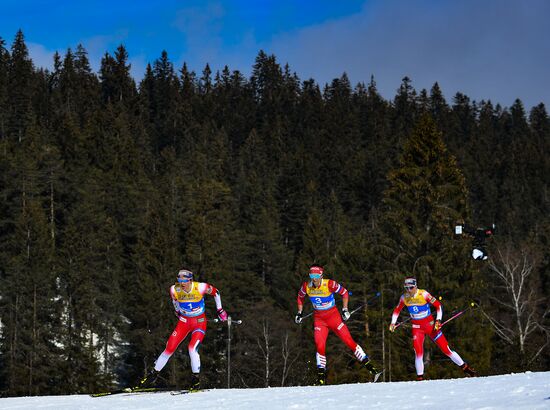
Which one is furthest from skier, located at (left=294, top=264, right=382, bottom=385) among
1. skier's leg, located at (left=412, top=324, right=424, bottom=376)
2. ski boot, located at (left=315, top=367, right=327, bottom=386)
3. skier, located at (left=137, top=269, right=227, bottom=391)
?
skier, located at (left=137, top=269, right=227, bottom=391)

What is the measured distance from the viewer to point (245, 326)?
201ft

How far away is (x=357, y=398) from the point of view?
38.2 feet

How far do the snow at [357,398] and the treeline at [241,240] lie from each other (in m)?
16.0

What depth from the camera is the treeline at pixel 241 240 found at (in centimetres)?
4069

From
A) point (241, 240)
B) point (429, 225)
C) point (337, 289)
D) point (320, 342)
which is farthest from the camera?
point (241, 240)

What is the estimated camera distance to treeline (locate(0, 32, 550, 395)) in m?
40.7

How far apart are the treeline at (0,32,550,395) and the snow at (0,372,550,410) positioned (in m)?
16.0

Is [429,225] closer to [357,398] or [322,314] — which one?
[322,314]

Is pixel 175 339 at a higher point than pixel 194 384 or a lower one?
higher

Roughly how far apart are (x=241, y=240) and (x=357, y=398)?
66.6m

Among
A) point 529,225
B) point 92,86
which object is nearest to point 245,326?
point 529,225

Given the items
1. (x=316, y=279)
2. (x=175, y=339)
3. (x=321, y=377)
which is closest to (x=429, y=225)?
(x=316, y=279)

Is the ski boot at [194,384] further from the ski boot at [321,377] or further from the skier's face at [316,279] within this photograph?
the skier's face at [316,279]

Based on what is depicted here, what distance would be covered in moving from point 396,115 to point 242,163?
6143 cm
